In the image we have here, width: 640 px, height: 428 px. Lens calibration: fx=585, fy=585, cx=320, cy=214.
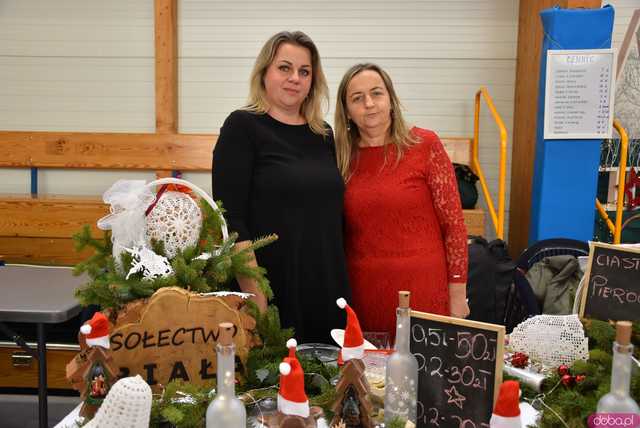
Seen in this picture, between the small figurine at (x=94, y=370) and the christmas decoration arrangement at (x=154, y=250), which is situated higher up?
the christmas decoration arrangement at (x=154, y=250)

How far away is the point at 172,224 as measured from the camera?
1393 mm

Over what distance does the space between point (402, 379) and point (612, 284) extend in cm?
76

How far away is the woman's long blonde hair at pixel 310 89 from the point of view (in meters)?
1.92

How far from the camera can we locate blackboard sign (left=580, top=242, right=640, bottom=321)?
1.52 metres

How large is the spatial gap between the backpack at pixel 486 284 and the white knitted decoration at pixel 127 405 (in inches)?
88.8

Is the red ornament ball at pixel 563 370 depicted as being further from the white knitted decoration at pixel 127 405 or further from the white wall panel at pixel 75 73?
the white wall panel at pixel 75 73

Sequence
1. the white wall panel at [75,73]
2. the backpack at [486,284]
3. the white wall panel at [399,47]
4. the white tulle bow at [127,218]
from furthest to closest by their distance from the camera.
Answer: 1. the white wall panel at [75,73]
2. the white wall panel at [399,47]
3. the backpack at [486,284]
4. the white tulle bow at [127,218]

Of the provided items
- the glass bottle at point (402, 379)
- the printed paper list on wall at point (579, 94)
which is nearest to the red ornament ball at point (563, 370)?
the glass bottle at point (402, 379)

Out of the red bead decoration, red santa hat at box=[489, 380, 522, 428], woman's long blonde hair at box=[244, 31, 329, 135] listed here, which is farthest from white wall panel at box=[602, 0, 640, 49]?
red santa hat at box=[489, 380, 522, 428]

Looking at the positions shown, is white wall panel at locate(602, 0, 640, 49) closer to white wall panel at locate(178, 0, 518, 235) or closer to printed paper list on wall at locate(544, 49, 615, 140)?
white wall panel at locate(178, 0, 518, 235)

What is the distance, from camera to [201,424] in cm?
114

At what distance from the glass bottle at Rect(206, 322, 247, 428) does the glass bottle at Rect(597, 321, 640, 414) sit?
0.62 metres

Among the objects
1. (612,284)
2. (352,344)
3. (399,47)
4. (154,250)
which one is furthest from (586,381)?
(399,47)

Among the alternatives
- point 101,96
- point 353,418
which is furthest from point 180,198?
point 101,96
